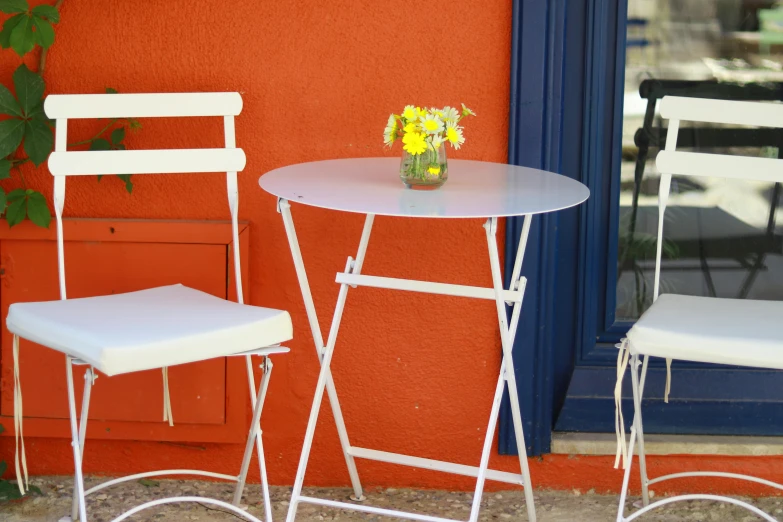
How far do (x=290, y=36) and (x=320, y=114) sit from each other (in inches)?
9.9

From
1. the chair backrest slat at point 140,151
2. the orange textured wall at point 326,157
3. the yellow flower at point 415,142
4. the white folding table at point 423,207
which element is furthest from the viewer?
the orange textured wall at point 326,157

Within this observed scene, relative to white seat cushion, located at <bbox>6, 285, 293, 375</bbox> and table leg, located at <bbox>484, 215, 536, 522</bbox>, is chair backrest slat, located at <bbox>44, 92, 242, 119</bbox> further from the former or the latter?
table leg, located at <bbox>484, 215, 536, 522</bbox>

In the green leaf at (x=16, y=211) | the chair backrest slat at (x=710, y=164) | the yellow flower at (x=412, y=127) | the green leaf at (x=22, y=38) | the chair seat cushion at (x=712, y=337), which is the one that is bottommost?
the chair seat cushion at (x=712, y=337)

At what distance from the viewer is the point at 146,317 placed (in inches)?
104

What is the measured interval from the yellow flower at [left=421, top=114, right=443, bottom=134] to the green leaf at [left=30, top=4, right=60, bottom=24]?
1132 millimetres

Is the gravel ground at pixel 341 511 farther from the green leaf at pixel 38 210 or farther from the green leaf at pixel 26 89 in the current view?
the green leaf at pixel 26 89

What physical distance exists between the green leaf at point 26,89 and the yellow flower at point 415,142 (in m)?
1.22

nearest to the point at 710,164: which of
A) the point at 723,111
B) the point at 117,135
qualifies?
the point at 723,111

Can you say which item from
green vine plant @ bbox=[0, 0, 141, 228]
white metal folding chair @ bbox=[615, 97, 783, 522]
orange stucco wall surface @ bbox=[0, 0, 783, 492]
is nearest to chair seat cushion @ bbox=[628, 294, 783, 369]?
white metal folding chair @ bbox=[615, 97, 783, 522]

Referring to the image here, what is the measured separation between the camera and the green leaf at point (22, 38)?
2992 millimetres

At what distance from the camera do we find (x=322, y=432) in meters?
3.49

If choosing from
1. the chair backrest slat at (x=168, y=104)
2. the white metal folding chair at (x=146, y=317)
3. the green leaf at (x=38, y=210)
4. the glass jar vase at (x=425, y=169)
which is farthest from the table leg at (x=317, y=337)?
the green leaf at (x=38, y=210)

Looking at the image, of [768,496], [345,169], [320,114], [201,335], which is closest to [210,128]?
[320,114]

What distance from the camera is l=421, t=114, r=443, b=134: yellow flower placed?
8.84 ft
